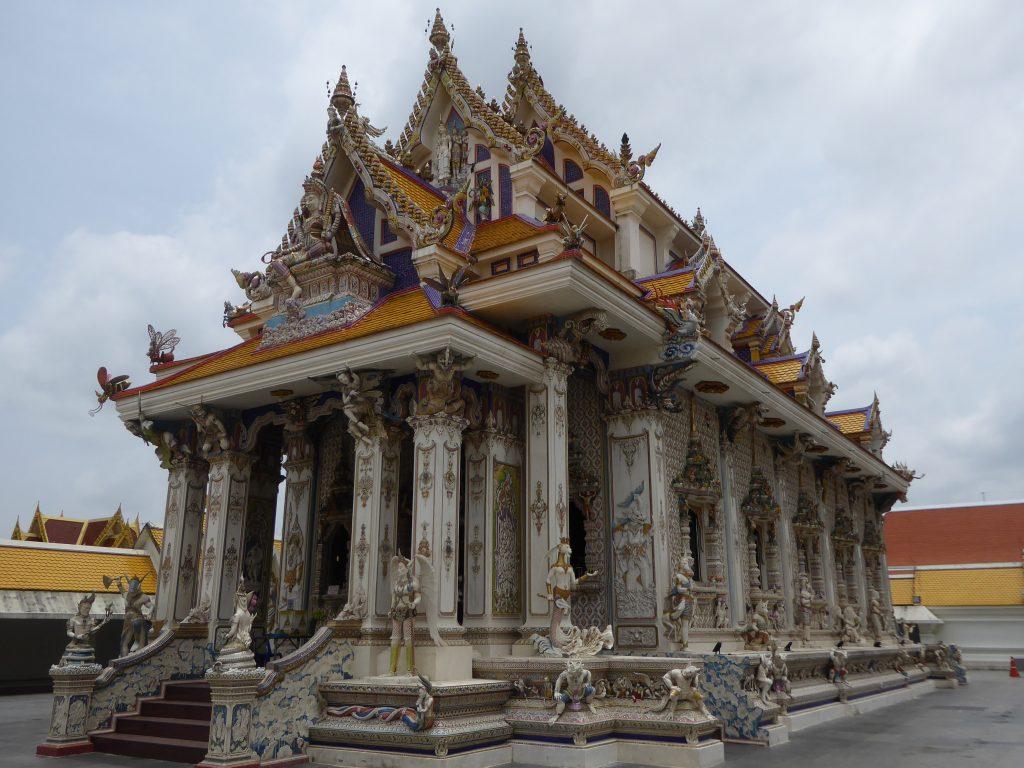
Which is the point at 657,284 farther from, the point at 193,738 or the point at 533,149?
the point at 193,738

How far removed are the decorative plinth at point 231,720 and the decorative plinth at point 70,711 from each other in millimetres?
2744

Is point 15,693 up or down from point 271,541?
down

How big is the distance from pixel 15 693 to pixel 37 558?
2904mm

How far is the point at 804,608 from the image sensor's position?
55.0 feet

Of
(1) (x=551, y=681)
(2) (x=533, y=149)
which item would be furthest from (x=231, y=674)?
(2) (x=533, y=149)

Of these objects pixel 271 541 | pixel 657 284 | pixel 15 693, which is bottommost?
pixel 15 693

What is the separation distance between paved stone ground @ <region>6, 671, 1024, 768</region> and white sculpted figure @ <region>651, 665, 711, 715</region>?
0.72m

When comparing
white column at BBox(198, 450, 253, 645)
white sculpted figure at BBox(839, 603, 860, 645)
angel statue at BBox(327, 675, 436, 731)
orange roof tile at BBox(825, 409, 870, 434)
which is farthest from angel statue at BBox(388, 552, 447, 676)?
orange roof tile at BBox(825, 409, 870, 434)

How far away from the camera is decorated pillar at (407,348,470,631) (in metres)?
9.95

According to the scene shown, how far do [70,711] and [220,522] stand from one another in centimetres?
319

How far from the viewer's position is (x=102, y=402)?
543 inches

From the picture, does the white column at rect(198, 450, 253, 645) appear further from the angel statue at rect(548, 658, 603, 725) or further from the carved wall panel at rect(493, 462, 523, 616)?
the angel statue at rect(548, 658, 603, 725)

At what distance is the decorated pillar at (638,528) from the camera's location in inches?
460

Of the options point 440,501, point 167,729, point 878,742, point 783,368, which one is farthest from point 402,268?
point 783,368
